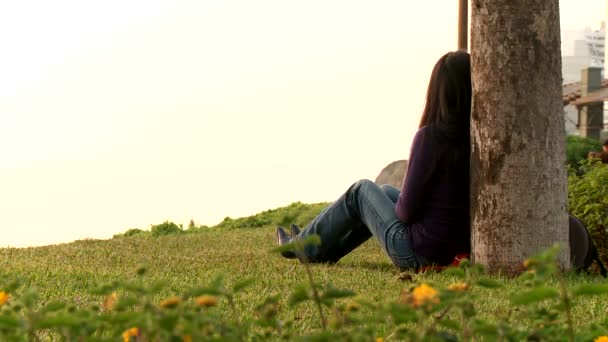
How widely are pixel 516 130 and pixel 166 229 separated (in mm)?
9055

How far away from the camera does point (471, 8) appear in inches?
251

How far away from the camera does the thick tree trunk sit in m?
6.12

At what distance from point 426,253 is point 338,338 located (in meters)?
4.66

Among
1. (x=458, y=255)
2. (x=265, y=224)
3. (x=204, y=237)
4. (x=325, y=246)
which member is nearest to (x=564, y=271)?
(x=458, y=255)

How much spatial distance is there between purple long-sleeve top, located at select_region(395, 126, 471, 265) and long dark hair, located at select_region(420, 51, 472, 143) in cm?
11

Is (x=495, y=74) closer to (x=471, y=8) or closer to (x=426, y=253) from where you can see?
(x=471, y=8)

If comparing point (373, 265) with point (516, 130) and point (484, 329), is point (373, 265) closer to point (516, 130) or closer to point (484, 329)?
point (516, 130)

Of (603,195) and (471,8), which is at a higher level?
(471,8)

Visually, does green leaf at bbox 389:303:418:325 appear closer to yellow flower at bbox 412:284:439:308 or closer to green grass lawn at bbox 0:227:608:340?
yellow flower at bbox 412:284:439:308

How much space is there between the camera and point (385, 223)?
6699 mm

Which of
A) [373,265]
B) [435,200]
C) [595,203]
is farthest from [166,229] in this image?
[435,200]

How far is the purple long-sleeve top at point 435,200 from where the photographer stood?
245 inches

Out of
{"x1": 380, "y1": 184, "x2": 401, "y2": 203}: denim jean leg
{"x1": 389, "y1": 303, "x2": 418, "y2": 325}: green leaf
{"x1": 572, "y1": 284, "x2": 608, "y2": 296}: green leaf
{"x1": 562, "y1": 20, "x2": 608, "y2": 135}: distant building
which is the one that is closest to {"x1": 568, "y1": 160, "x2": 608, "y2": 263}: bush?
{"x1": 380, "y1": 184, "x2": 401, "y2": 203}: denim jean leg

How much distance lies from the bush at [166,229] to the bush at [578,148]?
28.4 ft
